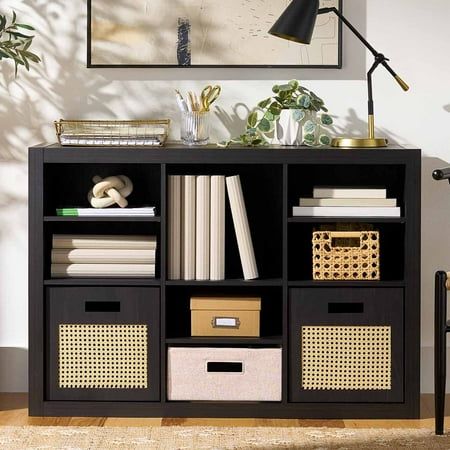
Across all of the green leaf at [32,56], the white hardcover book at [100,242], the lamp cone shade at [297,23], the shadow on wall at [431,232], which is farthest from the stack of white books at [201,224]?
the shadow on wall at [431,232]

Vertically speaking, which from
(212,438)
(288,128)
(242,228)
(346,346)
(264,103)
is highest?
(264,103)

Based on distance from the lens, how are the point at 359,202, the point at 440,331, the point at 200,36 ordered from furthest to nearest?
the point at 200,36
the point at 359,202
the point at 440,331

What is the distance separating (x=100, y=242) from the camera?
3.54 m

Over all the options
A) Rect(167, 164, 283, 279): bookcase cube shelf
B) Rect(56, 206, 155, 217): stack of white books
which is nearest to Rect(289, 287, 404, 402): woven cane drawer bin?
Rect(167, 164, 283, 279): bookcase cube shelf

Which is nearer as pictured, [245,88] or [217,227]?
[217,227]

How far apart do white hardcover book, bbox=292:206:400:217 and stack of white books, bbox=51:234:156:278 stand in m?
0.57

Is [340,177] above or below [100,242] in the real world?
above

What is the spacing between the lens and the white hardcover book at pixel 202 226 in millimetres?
3502

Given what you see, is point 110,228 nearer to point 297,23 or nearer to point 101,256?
point 101,256

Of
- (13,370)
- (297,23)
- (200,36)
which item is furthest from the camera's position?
(13,370)

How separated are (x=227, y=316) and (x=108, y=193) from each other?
62cm

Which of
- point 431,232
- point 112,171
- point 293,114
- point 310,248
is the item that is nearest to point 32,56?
point 112,171

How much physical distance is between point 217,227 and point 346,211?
0.46m

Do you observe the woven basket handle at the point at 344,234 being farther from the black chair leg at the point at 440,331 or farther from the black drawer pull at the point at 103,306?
the black drawer pull at the point at 103,306
